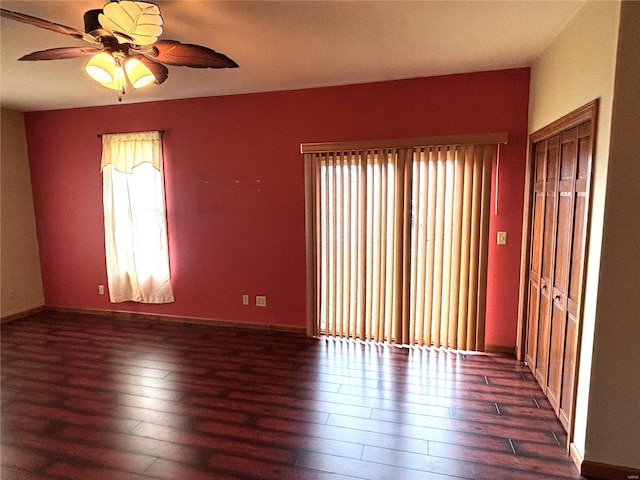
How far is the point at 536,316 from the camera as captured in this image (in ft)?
9.80

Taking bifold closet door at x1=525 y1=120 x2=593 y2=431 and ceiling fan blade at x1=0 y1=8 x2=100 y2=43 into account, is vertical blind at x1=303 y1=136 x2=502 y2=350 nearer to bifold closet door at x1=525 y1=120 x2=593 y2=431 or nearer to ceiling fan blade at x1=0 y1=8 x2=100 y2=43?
bifold closet door at x1=525 y1=120 x2=593 y2=431

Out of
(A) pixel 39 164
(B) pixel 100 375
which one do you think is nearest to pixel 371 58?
(B) pixel 100 375

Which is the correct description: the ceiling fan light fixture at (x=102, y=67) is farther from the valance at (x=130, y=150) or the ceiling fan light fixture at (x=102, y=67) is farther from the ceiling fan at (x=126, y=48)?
the valance at (x=130, y=150)

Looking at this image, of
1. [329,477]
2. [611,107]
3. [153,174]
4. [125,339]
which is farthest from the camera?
[153,174]

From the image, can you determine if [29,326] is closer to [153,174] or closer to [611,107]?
[153,174]

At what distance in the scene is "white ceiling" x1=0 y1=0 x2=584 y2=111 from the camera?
210 cm

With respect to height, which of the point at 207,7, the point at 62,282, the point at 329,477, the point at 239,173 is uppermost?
the point at 207,7

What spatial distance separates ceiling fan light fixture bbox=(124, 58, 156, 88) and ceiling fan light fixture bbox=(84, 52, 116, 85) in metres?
0.08

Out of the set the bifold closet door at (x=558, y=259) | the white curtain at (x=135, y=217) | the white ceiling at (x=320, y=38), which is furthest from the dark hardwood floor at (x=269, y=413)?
the white ceiling at (x=320, y=38)

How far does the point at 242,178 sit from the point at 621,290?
10.9 feet

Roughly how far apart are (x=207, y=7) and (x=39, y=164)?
398cm

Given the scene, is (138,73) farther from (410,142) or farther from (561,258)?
(561,258)

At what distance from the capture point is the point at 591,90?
1.98 m

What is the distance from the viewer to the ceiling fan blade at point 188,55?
6.40 ft
